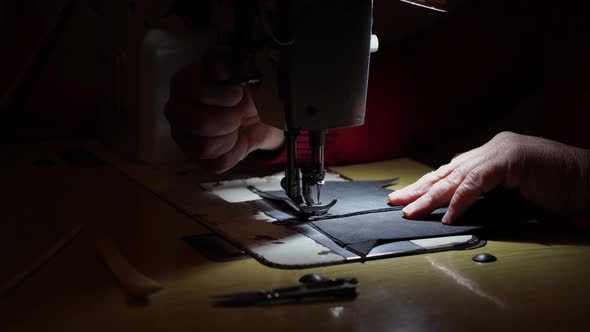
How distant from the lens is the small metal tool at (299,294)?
915 mm

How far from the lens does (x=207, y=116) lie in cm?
147

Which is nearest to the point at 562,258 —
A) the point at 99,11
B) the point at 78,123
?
the point at 99,11

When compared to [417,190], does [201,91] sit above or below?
above

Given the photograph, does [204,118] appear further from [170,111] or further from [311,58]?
[311,58]

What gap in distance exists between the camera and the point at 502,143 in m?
1.28

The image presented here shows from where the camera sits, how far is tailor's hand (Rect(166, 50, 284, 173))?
1460 mm

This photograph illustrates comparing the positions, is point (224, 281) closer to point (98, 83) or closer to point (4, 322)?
point (4, 322)

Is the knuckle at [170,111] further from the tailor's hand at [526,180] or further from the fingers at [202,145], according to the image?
the tailor's hand at [526,180]

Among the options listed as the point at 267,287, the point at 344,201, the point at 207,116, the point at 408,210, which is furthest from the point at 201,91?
the point at 267,287

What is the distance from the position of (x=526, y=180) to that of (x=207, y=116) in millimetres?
601

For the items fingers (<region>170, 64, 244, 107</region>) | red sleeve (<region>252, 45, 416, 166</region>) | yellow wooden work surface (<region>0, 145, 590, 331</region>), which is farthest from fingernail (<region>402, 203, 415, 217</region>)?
red sleeve (<region>252, 45, 416, 166</region>)

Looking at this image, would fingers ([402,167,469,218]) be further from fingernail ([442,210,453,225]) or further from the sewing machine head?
the sewing machine head

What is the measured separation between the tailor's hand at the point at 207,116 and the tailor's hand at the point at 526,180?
0.43 meters

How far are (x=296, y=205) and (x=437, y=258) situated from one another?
0.26 metres
